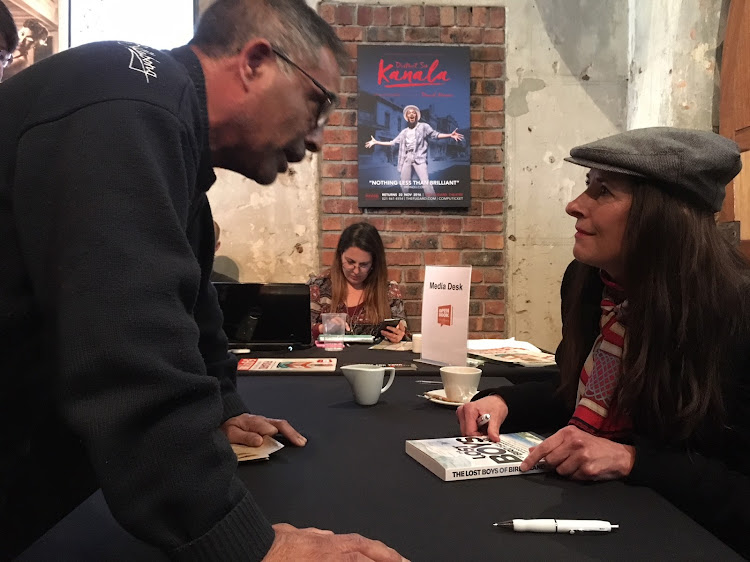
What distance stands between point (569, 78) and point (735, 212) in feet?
5.21

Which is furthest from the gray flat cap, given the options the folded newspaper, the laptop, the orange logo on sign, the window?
the window

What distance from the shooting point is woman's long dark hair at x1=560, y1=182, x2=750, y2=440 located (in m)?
0.95

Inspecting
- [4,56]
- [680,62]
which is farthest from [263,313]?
[680,62]

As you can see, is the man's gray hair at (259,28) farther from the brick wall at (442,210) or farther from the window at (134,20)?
the window at (134,20)

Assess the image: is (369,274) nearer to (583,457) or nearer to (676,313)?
(676,313)

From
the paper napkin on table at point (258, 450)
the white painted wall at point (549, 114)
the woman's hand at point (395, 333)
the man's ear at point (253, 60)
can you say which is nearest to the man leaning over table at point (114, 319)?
the man's ear at point (253, 60)

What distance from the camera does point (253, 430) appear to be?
3.29 feet

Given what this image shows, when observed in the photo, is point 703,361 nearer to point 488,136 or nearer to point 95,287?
point 95,287

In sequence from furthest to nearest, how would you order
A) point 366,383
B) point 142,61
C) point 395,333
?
point 395,333 < point 366,383 < point 142,61

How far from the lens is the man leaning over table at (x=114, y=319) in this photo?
0.52 m

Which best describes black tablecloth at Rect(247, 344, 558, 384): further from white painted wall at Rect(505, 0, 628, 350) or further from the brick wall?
white painted wall at Rect(505, 0, 628, 350)

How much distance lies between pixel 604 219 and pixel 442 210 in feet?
7.81

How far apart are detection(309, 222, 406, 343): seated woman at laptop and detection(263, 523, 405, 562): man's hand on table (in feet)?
8.08

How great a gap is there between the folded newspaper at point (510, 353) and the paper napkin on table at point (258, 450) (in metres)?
0.99
